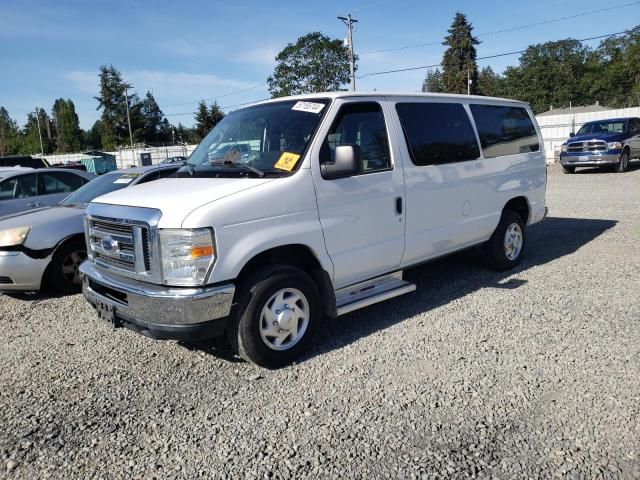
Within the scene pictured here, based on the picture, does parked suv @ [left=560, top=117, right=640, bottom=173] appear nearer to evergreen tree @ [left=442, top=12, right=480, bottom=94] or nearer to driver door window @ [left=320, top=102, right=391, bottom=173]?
driver door window @ [left=320, top=102, right=391, bottom=173]

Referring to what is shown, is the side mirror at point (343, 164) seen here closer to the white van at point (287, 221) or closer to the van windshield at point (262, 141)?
the white van at point (287, 221)

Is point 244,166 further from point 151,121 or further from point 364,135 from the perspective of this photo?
point 151,121

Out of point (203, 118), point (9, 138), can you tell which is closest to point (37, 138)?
point (9, 138)

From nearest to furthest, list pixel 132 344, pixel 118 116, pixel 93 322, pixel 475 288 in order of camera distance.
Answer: pixel 132 344, pixel 93 322, pixel 475 288, pixel 118 116

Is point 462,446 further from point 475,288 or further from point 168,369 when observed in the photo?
point 475,288

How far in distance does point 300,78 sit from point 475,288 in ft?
234

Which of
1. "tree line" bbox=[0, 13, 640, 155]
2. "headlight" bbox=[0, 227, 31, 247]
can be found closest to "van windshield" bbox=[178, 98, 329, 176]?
"headlight" bbox=[0, 227, 31, 247]

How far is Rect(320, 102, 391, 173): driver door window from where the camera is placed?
423 cm

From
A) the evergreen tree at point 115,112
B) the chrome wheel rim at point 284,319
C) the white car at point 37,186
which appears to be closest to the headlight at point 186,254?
the chrome wheel rim at point 284,319

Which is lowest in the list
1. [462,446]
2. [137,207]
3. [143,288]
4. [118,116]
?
[462,446]

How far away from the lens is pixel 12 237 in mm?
5773

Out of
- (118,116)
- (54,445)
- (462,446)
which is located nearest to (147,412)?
(54,445)

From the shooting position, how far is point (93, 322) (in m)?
5.13

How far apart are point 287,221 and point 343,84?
231 ft
